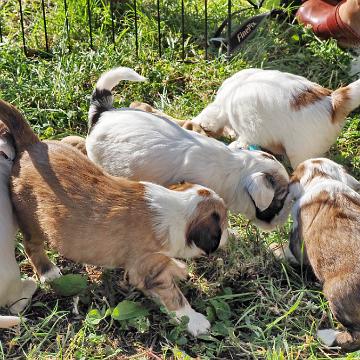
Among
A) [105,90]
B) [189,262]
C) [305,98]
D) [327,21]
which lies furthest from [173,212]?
[327,21]

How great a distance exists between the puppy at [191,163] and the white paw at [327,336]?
910mm

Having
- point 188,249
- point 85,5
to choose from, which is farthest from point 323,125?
point 85,5

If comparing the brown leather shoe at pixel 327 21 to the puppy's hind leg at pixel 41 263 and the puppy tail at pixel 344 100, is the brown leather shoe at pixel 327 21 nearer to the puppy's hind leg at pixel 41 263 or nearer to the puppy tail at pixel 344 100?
the puppy tail at pixel 344 100

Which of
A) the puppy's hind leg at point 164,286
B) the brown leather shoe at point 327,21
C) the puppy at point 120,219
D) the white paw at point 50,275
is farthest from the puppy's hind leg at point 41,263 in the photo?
the brown leather shoe at point 327,21

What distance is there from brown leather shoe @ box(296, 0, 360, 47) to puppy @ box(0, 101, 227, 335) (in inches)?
113

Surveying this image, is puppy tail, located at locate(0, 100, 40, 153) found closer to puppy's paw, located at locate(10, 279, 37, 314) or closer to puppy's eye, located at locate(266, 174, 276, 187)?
puppy's paw, located at locate(10, 279, 37, 314)

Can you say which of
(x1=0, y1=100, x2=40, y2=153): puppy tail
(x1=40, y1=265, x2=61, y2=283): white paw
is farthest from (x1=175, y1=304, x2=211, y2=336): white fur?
(x1=0, y1=100, x2=40, y2=153): puppy tail

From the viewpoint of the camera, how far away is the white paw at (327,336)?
12.6 feet

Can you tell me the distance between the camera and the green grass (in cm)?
389

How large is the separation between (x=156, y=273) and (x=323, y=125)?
173 cm

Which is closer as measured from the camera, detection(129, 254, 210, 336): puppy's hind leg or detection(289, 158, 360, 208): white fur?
detection(129, 254, 210, 336): puppy's hind leg

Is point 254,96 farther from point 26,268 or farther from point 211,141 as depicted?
point 26,268

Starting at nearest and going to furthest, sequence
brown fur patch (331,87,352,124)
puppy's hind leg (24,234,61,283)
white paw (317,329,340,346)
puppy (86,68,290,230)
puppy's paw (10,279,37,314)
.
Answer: white paw (317,329,340,346) < puppy's paw (10,279,37,314) < puppy's hind leg (24,234,61,283) < puppy (86,68,290,230) < brown fur patch (331,87,352,124)

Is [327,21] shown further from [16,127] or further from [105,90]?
[16,127]
